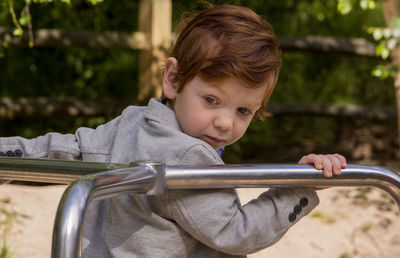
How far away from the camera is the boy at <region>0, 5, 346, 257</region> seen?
1361 mm

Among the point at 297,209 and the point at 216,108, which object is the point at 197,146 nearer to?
the point at 216,108

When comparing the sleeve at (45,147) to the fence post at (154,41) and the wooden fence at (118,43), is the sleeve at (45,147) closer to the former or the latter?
the wooden fence at (118,43)

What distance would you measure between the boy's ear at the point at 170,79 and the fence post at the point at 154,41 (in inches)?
113

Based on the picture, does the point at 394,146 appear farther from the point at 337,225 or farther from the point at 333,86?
the point at 337,225

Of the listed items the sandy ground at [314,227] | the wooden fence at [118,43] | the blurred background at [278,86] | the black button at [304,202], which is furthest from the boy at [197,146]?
the wooden fence at [118,43]

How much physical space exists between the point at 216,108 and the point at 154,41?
315 cm

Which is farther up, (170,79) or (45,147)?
(170,79)

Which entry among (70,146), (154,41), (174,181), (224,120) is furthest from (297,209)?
(154,41)

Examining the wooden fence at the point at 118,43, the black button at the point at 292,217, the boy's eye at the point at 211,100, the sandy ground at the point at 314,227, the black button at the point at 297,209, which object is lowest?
the sandy ground at the point at 314,227

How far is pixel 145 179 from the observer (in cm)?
116

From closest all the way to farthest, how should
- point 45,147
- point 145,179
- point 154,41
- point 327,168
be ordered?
point 145,179, point 327,168, point 45,147, point 154,41

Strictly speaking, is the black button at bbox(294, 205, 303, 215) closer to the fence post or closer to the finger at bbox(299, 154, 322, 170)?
the finger at bbox(299, 154, 322, 170)

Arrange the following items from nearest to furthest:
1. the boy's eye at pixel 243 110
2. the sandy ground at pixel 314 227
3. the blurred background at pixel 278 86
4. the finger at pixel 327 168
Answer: the finger at pixel 327 168, the boy's eye at pixel 243 110, the sandy ground at pixel 314 227, the blurred background at pixel 278 86

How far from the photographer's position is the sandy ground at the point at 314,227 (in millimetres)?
3260
